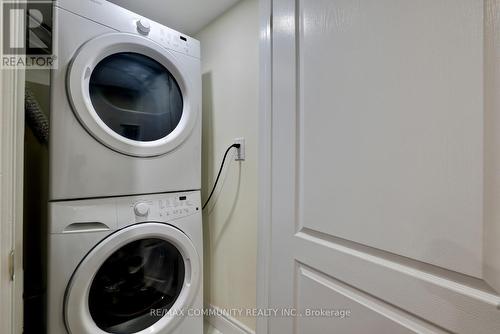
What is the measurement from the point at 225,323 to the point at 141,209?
3.09 feet

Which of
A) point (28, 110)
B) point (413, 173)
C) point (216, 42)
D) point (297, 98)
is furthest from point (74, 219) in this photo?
point (216, 42)

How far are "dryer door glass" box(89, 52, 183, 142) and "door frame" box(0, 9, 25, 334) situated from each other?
456 millimetres

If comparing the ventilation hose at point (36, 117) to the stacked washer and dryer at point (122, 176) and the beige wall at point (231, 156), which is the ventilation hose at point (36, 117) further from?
the beige wall at point (231, 156)

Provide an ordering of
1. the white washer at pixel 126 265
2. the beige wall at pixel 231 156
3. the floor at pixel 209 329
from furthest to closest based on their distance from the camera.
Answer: the floor at pixel 209 329, the beige wall at pixel 231 156, the white washer at pixel 126 265

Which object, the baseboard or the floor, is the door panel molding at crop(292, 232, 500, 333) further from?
the floor

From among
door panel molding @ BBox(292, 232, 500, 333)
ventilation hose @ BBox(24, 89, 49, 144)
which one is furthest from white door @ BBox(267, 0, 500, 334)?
ventilation hose @ BBox(24, 89, 49, 144)

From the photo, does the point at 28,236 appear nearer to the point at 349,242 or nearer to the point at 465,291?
the point at 349,242

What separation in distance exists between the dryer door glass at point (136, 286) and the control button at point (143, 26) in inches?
38.3

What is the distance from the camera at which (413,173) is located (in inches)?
19.9

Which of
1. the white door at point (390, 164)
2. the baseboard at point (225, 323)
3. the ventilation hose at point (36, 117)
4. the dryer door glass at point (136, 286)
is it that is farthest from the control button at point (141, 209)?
the baseboard at point (225, 323)

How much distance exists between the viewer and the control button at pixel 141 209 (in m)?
0.95

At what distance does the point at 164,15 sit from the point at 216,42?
354 millimetres

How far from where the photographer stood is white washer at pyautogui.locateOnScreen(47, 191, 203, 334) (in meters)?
0.79

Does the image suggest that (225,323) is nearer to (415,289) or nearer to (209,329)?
(209,329)
